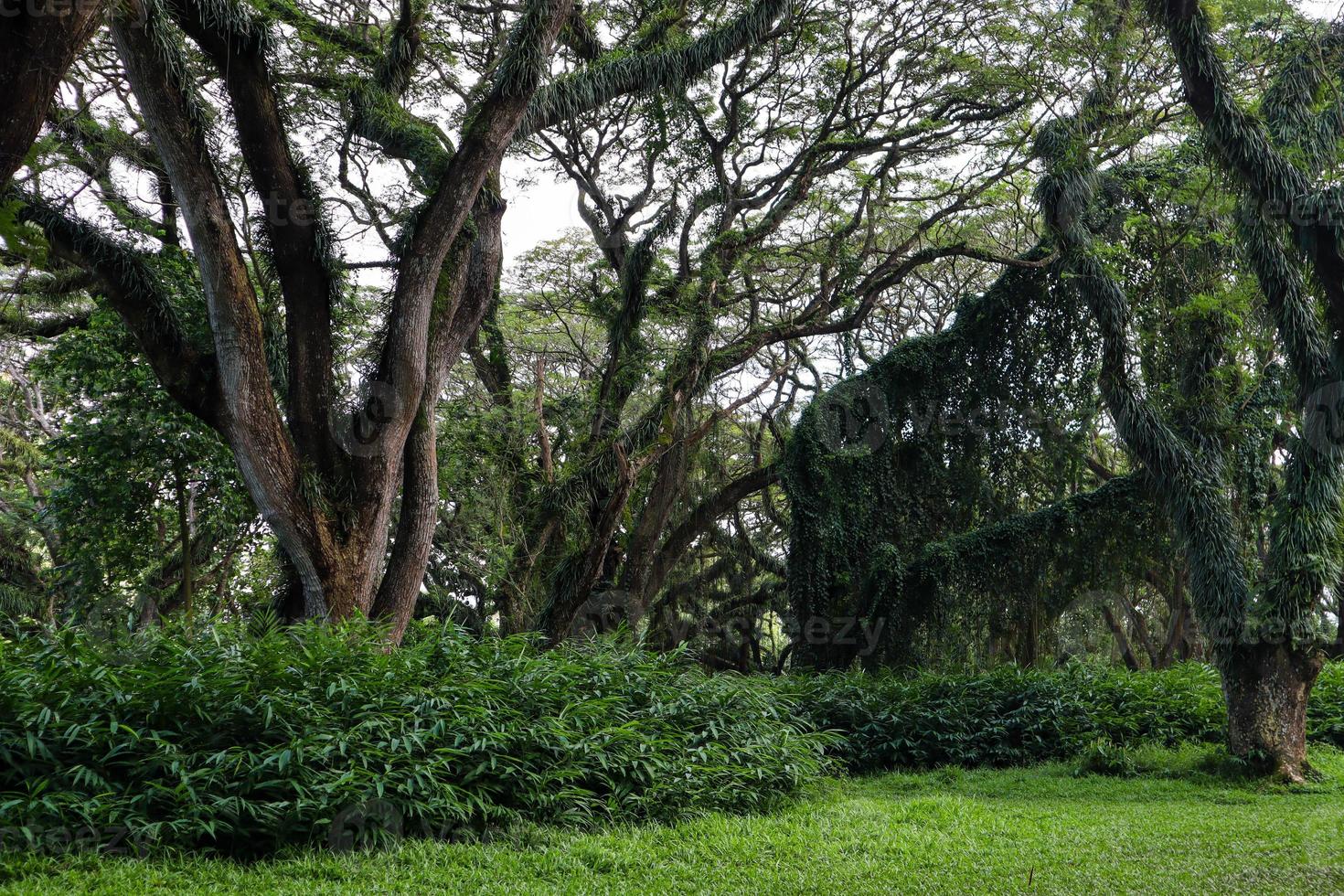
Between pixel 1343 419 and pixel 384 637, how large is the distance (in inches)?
302

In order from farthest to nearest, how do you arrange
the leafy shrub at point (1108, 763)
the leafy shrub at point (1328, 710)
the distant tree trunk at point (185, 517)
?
the distant tree trunk at point (185, 517), the leafy shrub at point (1328, 710), the leafy shrub at point (1108, 763)

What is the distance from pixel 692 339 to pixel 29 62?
859 centimetres

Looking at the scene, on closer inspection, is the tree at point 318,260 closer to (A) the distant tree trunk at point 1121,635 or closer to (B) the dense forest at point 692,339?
(B) the dense forest at point 692,339

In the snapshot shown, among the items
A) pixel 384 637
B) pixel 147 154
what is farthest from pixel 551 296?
pixel 384 637

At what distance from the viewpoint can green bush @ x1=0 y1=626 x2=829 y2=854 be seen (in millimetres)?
4711

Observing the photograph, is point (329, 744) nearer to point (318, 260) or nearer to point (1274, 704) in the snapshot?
point (318, 260)

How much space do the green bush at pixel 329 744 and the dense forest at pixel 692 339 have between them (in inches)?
8.7

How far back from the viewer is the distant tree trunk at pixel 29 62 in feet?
11.9

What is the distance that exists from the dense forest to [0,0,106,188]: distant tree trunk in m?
0.01

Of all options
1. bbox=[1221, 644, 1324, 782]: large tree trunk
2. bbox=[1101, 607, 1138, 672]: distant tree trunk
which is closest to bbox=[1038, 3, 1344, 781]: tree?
bbox=[1221, 644, 1324, 782]: large tree trunk

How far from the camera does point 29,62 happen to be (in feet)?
12.0

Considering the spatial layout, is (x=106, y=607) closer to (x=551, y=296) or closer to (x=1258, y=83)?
(x=551, y=296)

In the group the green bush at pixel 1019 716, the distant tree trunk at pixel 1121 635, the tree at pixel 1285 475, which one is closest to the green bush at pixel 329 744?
the green bush at pixel 1019 716

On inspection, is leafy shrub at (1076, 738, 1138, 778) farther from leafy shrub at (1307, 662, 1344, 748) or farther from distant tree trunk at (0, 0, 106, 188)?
distant tree trunk at (0, 0, 106, 188)
